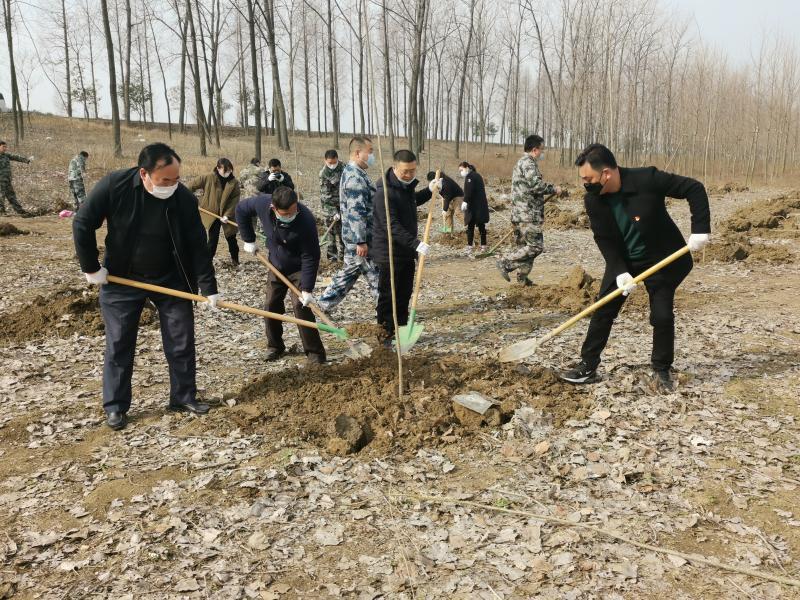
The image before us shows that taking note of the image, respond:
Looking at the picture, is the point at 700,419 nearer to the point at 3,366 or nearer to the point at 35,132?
the point at 3,366

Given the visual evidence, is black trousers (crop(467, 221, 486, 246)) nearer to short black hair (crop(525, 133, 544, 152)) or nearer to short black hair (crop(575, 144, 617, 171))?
short black hair (crop(525, 133, 544, 152))

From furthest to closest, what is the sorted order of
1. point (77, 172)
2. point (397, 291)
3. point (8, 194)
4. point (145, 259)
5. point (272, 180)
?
point (77, 172) < point (8, 194) < point (272, 180) < point (397, 291) < point (145, 259)

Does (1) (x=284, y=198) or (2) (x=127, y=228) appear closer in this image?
(2) (x=127, y=228)

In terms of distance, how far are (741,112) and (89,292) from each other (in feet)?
138

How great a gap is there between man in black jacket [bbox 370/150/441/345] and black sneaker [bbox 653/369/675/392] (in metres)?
2.28

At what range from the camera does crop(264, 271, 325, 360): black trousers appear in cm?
565

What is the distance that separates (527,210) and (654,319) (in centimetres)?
395

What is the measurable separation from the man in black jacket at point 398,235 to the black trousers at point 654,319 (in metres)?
1.69

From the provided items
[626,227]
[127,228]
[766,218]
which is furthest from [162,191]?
[766,218]

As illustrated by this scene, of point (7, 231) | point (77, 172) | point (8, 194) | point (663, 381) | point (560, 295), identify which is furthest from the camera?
point (77, 172)

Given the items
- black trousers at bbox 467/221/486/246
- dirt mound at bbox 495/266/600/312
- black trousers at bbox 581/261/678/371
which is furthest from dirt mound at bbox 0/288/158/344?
black trousers at bbox 467/221/486/246

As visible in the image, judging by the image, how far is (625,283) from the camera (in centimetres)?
450

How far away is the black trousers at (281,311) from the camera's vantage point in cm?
565

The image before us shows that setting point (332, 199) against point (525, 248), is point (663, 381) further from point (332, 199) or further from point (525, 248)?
point (332, 199)
